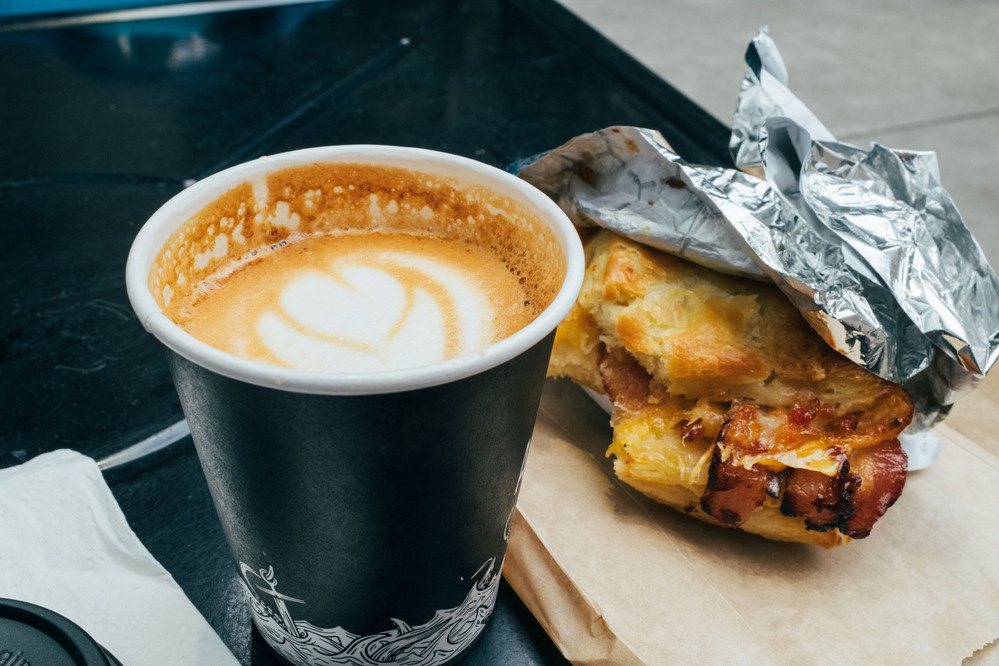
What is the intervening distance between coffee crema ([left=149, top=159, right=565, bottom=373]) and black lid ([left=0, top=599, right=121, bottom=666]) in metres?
0.21

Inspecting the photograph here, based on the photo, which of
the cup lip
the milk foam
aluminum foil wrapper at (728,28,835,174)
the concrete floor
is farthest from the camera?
the concrete floor

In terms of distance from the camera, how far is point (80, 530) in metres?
0.69

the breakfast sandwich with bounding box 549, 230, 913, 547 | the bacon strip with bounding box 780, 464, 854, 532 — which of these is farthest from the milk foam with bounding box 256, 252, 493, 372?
the bacon strip with bounding box 780, 464, 854, 532

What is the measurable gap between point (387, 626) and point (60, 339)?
547 mm

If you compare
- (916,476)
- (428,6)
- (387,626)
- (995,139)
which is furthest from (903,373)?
(995,139)

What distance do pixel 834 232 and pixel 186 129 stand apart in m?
0.99

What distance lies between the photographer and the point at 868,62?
3.48 metres

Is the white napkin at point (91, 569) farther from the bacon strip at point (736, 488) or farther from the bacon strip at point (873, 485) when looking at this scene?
the bacon strip at point (873, 485)

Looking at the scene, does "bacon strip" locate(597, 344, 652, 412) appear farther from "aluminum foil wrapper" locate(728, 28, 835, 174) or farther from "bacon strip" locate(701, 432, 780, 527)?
"aluminum foil wrapper" locate(728, 28, 835, 174)

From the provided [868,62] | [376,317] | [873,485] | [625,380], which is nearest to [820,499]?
[873,485]

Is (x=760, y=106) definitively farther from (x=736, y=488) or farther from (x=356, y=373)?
(x=356, y=373)

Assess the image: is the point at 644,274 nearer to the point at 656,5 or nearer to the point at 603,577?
the point at 603,577

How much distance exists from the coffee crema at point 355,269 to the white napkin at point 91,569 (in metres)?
0.22

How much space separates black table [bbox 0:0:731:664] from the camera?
757 mm
